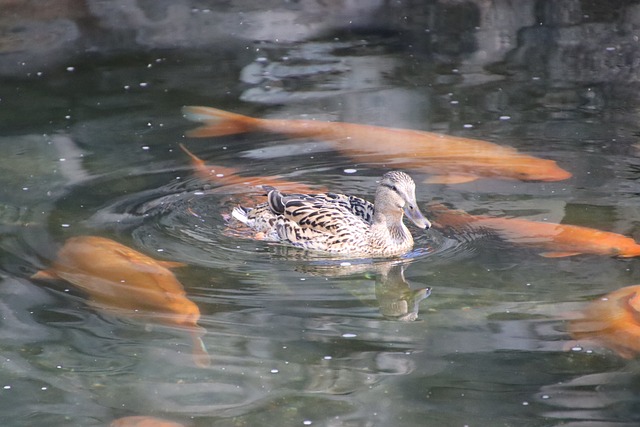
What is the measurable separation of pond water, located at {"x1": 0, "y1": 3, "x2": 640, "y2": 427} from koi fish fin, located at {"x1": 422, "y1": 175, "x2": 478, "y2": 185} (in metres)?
0.05

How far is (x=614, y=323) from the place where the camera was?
19.0 feet

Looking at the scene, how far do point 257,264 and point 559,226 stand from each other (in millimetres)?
1927

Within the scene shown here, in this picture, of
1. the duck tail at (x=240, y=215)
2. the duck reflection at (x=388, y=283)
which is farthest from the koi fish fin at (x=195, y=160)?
the duck reflection at (x=388, y=283)

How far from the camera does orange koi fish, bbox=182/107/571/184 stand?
8.14 meters

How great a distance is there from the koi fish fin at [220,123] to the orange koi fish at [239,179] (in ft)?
2.32

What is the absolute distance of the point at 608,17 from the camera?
12.3 meters

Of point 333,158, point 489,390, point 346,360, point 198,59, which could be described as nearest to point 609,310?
point 489,390

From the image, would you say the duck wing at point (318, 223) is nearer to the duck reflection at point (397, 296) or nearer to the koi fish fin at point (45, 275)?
the duck reflection at point (397, 296)

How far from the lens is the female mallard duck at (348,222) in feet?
23.0

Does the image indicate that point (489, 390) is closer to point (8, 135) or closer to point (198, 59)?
point (8, 135)

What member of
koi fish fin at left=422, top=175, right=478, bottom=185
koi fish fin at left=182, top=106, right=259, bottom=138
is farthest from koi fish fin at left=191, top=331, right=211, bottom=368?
koi fish fin at left=182, top=106, right=259, bottom=138

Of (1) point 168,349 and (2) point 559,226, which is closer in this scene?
(1) point 168,349

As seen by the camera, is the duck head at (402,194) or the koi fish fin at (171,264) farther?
the duck head at (402,194)

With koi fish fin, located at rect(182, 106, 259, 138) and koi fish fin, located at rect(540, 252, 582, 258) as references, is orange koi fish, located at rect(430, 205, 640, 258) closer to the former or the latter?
koi fish fin, located at rect(540, 252, 582, 258)
